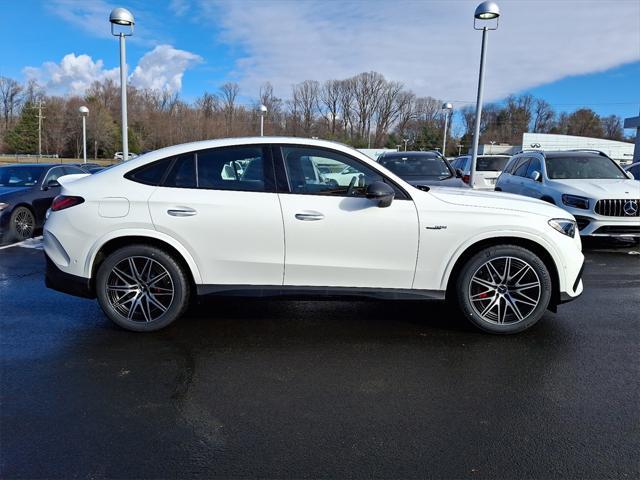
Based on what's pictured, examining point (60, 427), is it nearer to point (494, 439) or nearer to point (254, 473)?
point (254, 473)

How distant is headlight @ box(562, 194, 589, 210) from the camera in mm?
7801

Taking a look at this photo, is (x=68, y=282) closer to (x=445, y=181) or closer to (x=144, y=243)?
(x=144, y=243)

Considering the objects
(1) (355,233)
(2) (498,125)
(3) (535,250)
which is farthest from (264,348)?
(2) (498,125)

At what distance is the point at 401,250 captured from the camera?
400 cm

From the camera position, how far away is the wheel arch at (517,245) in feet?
13.4

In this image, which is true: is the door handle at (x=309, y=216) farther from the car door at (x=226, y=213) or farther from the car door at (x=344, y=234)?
the car door at (x=226, y=213)

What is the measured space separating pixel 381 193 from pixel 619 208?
5.88 m

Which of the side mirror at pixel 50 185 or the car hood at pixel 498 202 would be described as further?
the side mirror at pixel 50 185

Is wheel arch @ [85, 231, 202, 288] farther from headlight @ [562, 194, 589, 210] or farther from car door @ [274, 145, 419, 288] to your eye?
headlight @ [562, 194, 589, 210]

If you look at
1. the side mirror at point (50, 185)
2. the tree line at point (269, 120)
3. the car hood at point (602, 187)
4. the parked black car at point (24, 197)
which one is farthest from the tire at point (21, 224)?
the tree line at point (269, 120)

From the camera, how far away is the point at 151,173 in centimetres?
411

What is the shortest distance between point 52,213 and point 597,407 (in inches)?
178

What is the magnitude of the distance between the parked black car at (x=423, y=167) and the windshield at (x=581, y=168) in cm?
178

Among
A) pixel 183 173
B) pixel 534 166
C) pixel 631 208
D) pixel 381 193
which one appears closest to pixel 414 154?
pixel 534 166
